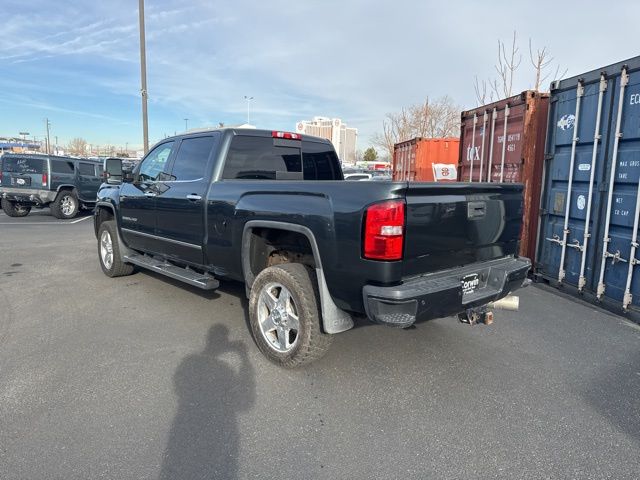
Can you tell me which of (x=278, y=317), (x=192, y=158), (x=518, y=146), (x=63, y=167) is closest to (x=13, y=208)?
(x=63, y=167)

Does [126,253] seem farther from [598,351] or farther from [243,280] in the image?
[598,351]

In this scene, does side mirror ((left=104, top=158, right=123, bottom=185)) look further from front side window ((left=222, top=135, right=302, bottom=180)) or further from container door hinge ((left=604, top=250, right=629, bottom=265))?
container door hinge ((left=604, top=250, right=629, bottom=265))

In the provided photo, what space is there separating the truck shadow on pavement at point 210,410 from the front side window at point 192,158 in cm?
174

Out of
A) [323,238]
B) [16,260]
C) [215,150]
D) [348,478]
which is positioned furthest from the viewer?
[16,260]

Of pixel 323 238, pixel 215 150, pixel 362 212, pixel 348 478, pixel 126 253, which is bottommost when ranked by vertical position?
pixel 348 478

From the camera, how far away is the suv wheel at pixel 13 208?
48.5ft

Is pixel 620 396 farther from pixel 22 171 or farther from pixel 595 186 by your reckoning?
pixel 22 171

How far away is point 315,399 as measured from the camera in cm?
324

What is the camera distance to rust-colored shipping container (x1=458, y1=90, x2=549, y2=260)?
21.3 feet

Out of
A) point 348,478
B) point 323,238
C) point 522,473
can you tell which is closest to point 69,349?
point 323,238

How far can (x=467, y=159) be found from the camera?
824 centimetres

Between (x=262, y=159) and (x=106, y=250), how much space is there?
131 inches

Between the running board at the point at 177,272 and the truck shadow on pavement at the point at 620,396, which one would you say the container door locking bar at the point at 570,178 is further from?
the running board at the point at 177,272

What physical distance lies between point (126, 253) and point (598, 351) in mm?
5687
